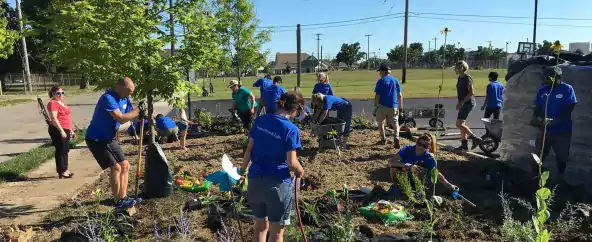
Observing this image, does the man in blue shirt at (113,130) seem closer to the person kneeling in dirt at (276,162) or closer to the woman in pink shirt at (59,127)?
the person kneeling in dirt at (276,162)

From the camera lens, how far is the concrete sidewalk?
16.6 ft

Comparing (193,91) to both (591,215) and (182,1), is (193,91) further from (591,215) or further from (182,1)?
(591,215)

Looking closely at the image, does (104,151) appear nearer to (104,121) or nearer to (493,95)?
(104,121)

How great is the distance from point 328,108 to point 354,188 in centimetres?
230

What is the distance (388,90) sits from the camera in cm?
830

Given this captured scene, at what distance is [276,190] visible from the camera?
3.25 m

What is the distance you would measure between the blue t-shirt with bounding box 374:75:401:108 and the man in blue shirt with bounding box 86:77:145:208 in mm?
4880

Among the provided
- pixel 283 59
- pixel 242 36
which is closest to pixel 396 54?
pixel 283 59

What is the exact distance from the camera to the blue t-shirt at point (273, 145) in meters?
3.18

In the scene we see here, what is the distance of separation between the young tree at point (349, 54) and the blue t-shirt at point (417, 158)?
88.4 metres

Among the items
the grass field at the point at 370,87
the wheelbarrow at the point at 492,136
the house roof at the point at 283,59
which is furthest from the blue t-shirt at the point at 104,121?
the house roof at the point at 283,59

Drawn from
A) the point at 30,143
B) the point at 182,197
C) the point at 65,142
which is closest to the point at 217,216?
the point at 182,197

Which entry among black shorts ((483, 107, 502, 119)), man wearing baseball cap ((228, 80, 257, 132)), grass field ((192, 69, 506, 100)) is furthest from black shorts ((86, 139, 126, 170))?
grass field ((192, 69, 506, 100))

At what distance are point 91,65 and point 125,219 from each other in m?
2.06
